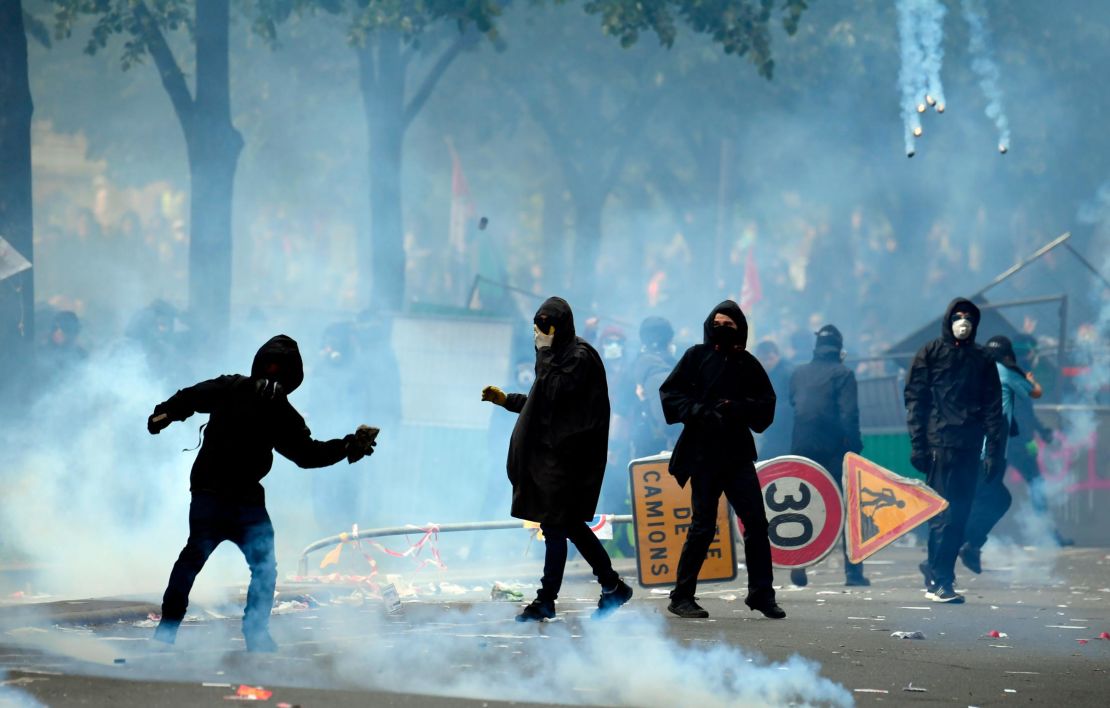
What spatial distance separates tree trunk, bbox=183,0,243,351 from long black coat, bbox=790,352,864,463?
23.0 feet

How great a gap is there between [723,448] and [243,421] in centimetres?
280

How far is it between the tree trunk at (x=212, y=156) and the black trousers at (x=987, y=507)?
791 cm

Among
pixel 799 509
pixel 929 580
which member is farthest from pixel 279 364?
pixel 929 580

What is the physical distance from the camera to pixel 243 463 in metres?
7.95

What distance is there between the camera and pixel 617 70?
118 ft

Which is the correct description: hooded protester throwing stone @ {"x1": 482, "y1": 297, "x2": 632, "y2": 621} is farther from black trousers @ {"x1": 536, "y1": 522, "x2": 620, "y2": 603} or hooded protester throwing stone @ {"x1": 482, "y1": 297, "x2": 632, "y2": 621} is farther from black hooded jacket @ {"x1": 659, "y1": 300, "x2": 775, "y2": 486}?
black hooded jacket @ {"x1": 659, "y1": 300, "x2": 775, "y2": 486}

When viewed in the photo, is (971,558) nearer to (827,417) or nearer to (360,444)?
(827,417)

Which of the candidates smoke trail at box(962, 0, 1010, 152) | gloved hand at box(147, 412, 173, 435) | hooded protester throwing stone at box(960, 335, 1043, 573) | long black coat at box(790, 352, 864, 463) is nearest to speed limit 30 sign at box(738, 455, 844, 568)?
hooded protester throwing stone at box(960, 335, 1043, 573)

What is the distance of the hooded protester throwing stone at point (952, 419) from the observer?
11.1m

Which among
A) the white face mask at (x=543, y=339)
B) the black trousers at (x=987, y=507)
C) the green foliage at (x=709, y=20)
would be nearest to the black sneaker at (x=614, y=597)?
Result: the white face mask at (x=543, y=339)

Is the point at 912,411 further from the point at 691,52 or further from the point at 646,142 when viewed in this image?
the point at 646,142

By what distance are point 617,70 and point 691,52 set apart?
1833mm

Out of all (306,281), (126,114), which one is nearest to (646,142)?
(126,114)

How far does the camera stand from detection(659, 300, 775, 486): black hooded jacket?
31.1 ft
